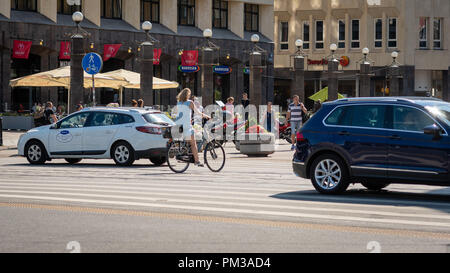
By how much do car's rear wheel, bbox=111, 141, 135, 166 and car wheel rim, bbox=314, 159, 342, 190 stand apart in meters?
8.27

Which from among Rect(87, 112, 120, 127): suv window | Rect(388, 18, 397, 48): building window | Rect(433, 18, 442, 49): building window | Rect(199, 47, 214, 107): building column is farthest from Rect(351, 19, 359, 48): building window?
Rect(87, 112, 120, 127): suv window

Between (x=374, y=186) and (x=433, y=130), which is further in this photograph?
(x=374, y=186)

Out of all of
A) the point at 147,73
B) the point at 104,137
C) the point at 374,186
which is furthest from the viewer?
the point at 147,73

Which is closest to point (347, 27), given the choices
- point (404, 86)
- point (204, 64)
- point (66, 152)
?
point (404, 86)

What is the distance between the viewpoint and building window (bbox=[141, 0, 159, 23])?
2225 inches

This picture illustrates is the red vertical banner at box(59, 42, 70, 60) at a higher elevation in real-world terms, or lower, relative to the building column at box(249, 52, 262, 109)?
higher

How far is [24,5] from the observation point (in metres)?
49.6

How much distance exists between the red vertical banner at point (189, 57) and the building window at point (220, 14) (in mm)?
5013

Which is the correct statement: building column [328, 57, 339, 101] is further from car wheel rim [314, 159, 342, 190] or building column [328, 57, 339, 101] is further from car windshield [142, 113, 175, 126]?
car wheel rim [314, 159, 342, 190]

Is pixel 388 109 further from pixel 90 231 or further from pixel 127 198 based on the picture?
pixel 90 231

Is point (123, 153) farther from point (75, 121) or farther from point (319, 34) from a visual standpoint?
point (319, 34)

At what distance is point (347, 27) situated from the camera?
7300cm

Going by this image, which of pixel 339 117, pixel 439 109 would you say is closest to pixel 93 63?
pixel 339 117

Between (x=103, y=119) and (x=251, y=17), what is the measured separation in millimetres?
42912
